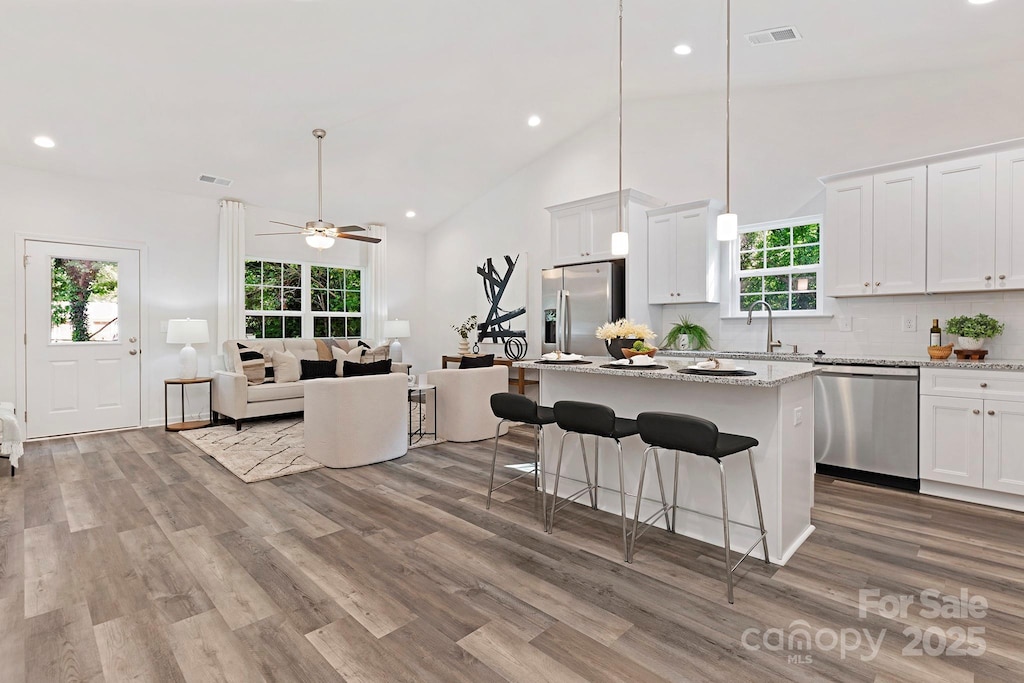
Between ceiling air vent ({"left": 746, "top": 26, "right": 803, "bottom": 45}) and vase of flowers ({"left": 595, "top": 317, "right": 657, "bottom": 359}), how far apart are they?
101 inches

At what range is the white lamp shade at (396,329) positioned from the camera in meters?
7.89

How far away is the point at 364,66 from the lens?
438 cm

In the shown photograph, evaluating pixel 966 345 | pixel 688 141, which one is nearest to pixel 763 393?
pixel 966 345

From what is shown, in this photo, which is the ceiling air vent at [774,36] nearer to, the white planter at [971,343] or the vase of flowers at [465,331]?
the white planter at [971,343]

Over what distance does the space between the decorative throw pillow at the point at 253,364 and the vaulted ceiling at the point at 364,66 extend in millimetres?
2078

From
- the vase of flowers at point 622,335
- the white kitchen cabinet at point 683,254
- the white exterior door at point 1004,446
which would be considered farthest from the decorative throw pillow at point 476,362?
the white exterior door at point 1004,446

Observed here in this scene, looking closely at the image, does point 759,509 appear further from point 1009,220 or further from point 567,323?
point 567,323

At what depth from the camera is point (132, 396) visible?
19.5 ft

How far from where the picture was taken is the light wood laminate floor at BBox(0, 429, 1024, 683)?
1.78 meters

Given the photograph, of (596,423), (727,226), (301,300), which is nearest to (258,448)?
(301,300)

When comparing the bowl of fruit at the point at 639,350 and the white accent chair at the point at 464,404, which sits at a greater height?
the bowl of fruit at the point at 639,350

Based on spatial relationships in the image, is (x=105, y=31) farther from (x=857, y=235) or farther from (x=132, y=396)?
(x=857, y=235)

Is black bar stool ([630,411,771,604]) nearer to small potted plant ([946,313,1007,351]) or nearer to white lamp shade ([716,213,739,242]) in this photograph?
white lamp shade ([716,213,739,242])

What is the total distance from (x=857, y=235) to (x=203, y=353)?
285 inches
